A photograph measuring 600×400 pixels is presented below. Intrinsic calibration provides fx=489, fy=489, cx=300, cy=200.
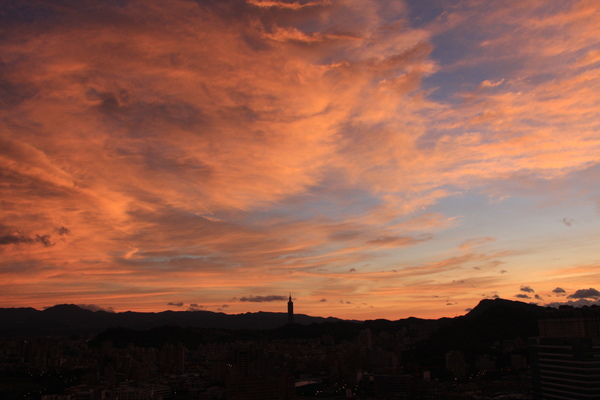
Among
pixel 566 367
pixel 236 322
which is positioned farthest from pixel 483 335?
pixel 236 322

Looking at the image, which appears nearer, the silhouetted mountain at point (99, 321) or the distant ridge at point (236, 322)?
the distant ridge at point (236, 322)

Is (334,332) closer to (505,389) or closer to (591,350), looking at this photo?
(505,389)

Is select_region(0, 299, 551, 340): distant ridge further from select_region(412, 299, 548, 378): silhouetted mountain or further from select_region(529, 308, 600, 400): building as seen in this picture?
select_region(529, 308, 600, 400): building

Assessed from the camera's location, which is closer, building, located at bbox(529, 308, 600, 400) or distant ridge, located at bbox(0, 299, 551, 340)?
building, located at bbox(529, 308, 600, 400)

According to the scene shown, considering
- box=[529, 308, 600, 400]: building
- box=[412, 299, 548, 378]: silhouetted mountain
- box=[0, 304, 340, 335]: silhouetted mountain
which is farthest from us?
box=[0, 304, 340, 335]: silhouetted mountain

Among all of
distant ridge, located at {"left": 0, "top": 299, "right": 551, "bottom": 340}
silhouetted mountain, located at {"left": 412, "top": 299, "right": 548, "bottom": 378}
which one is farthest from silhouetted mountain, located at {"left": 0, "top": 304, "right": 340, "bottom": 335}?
silhouetted mountain, located at {"left": 412, "top": 299, "right": 548, "bottom": 378}

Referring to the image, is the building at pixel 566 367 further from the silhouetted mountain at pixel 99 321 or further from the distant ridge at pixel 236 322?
the silhouetted mountain at pixel 99 321

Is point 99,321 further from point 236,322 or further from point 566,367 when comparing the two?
point 566,367

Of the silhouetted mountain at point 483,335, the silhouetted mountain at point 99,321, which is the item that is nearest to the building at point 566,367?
the silhouetted mountain at point 483,335

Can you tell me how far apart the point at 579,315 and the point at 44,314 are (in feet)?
592

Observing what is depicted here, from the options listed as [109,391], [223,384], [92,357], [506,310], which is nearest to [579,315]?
[223,384]

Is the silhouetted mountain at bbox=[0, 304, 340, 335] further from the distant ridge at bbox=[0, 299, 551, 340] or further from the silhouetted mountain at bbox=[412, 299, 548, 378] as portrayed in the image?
the silhouetted mountain at bbox=[412, 299, 548, 378]

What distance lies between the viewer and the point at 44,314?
172250 millimetres

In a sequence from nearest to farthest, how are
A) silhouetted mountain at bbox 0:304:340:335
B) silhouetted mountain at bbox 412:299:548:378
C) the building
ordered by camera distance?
the building < silhouetted mountain at bbox 412:299:548:378 < silhouetted mountain at bbox 0:304:340:335
